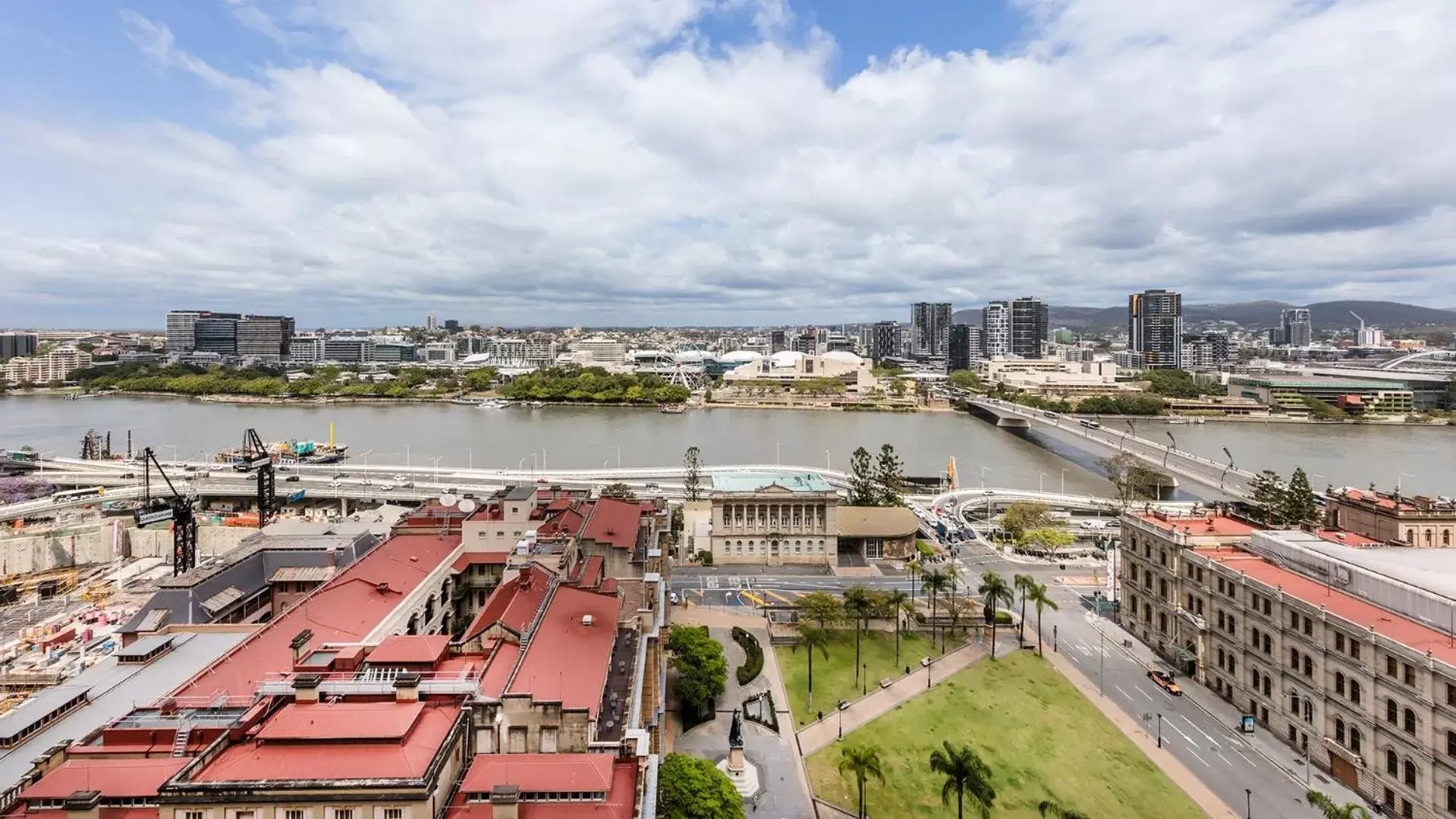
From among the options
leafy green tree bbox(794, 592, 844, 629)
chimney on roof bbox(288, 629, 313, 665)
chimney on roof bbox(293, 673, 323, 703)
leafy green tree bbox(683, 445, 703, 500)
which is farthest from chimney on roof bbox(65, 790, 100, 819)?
leafy green tree bbox(683, 445, 703, 500)

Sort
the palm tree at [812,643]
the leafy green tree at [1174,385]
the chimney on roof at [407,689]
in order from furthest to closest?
the leafy green tree at [1174,385] → the palm tree at [812,643] → the chimney on roof at [407,689]

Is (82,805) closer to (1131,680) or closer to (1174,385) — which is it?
(1131,680)

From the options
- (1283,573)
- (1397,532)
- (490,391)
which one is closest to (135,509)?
(1283,573)

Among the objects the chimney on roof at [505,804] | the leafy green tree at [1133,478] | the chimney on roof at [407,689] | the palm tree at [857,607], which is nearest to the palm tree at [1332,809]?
the palm tree at [857,607]

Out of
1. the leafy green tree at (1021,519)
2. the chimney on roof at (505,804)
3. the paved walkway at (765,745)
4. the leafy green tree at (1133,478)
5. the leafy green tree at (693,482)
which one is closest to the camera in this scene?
the chimney on roof at (505,804)

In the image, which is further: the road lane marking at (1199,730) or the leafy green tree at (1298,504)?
the leafy green tree at (1298,504)

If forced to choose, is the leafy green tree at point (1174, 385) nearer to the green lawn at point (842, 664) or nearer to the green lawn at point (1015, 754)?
the green lawn at point (842, 664)

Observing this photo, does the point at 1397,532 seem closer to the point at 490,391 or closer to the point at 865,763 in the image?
the point at 865,763
